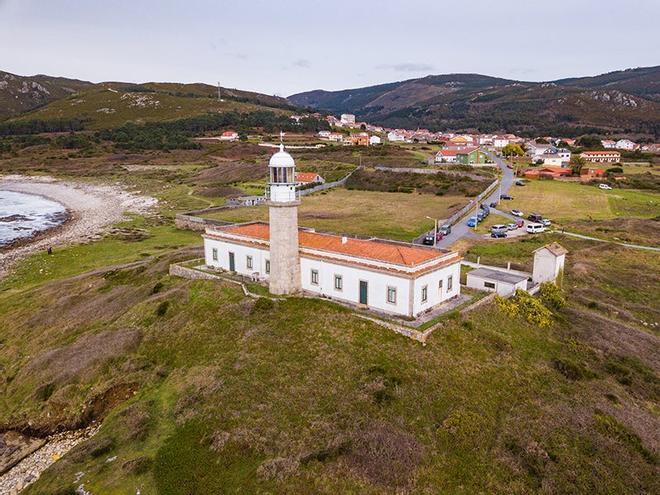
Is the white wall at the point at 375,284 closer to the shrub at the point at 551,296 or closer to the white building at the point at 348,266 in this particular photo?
the white building at the point at 348,266

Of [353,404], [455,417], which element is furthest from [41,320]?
[455,417]

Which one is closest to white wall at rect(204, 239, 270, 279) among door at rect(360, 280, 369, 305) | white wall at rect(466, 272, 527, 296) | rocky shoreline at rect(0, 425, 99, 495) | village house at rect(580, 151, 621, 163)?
door at rect(360, 280, 369, 305)

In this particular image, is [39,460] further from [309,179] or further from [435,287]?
[309,179]

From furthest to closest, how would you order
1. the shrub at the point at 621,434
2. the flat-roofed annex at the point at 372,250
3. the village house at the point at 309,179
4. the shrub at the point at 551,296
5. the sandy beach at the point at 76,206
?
the village house at the point at 309,179, the sandy beach at the point at 76,206, the shrub at the point at 551,296, the flat-roofed annex at the point at 372,250, the shrub at the point at 621,434

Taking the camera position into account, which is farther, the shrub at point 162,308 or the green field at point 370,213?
the green field at point 370,213

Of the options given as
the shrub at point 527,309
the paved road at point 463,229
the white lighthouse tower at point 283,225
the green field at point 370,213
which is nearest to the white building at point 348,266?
the white lighthouse tower at point 283,225

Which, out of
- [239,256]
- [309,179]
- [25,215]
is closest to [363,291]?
[239,256]
